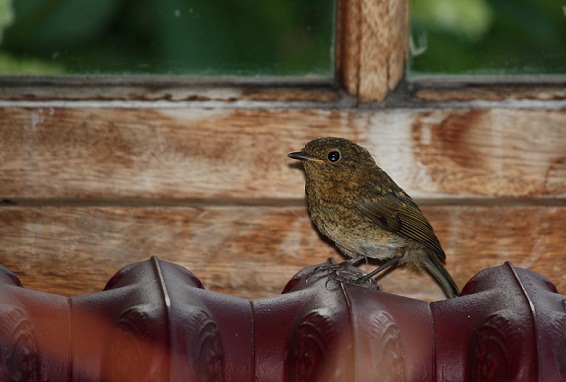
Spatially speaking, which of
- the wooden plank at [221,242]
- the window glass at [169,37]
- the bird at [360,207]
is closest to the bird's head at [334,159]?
the bird at [360,207]

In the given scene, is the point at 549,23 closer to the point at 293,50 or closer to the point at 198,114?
the point at 293,50

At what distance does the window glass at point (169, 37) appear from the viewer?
82.6 inches

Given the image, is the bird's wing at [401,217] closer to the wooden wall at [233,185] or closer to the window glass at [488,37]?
the wooden wall at [233,185]

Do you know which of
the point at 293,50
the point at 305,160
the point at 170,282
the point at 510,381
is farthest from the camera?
the point at 293,50

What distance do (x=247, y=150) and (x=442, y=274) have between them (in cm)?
56

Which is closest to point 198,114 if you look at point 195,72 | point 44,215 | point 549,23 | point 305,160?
point 195,72

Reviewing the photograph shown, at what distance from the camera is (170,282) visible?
1742mm

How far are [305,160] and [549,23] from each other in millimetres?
747

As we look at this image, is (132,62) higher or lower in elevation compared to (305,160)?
higher

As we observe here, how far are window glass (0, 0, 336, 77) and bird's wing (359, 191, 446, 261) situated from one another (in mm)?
362

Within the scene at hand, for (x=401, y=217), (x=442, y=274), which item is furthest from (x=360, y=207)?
(x=442, y=274)

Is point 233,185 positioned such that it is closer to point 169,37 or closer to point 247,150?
point 247,150

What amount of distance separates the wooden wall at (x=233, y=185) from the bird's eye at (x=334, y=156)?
10 centimetres

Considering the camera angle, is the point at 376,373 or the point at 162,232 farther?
the point at 162,232
